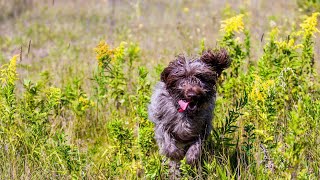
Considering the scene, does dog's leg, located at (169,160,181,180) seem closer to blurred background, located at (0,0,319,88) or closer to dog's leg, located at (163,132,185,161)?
dog's leg, located at (163,132,185,161)

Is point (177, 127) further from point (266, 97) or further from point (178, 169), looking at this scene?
point (266, 97)

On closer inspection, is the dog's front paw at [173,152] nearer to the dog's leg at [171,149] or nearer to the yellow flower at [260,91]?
the dog's leg at [171,149]

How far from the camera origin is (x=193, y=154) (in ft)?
17.7

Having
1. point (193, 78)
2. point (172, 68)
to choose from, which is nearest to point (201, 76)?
point (193, 78)

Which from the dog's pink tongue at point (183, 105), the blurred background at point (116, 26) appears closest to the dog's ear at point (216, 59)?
the dog's pink tongue at point (183, 105)

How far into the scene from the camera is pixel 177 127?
5.46m

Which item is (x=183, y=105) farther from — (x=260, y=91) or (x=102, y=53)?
(x=102, y=53)

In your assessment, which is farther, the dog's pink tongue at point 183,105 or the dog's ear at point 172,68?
the dog's ear at point 172,68

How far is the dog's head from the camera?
16.8 feet

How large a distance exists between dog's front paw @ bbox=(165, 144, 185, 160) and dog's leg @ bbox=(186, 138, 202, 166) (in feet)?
0.40

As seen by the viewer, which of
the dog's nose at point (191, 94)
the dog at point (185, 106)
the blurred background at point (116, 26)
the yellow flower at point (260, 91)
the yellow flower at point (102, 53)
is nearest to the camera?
the yellow flower at point (260, 91)

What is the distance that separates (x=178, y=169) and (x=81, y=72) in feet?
9.72

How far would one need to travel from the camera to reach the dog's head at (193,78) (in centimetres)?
512

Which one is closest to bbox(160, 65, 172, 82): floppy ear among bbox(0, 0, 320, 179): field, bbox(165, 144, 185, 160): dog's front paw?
bbox(0, 0, 320, 179): field
